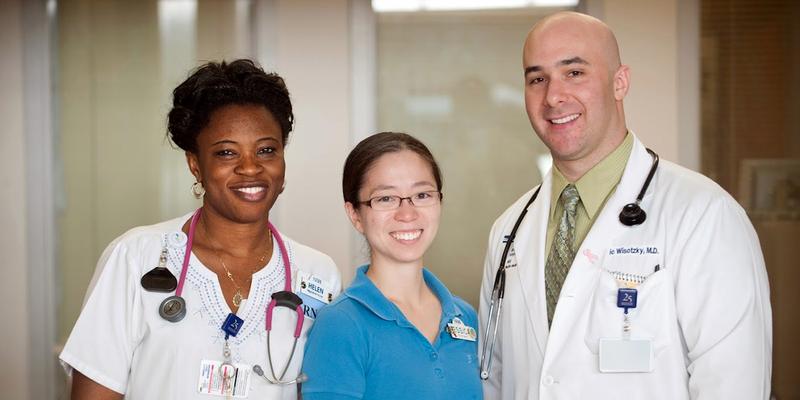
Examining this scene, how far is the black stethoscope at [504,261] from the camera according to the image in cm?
214

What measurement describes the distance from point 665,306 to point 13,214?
12.1 feet

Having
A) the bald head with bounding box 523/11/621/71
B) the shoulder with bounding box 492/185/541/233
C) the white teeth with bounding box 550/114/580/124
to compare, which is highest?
the bald head with bounding box 523/11/621/71

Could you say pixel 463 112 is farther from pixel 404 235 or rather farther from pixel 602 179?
pixel 404 235

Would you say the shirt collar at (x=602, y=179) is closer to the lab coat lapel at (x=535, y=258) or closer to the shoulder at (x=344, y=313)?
the lab coat lapel at (x=535, y=258)

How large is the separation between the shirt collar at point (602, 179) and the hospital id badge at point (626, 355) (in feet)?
1.24

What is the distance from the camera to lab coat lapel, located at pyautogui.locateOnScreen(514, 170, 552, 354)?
7.30ft

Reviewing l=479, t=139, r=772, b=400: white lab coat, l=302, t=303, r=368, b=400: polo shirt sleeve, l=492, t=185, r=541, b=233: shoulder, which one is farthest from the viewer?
l=492, t=185, r=541, b=233: shoulder

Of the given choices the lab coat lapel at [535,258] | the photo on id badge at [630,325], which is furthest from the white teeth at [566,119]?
the photo on id badge at [630,325]

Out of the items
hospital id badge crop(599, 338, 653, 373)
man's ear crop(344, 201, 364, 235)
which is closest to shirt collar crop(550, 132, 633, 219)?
hospital id badge crop(599, 338, 653, 373)

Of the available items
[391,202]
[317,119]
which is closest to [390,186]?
[391,202]

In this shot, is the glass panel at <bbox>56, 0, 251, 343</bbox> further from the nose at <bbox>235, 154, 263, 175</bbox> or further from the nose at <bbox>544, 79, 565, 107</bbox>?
the nose at <bbox>544, 79, 565, 107</bbox>

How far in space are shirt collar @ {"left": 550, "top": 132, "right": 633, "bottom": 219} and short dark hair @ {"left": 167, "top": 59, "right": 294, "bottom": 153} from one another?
2.84ft

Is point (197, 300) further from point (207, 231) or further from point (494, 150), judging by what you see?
point (494, 150)

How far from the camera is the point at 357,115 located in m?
4.41
